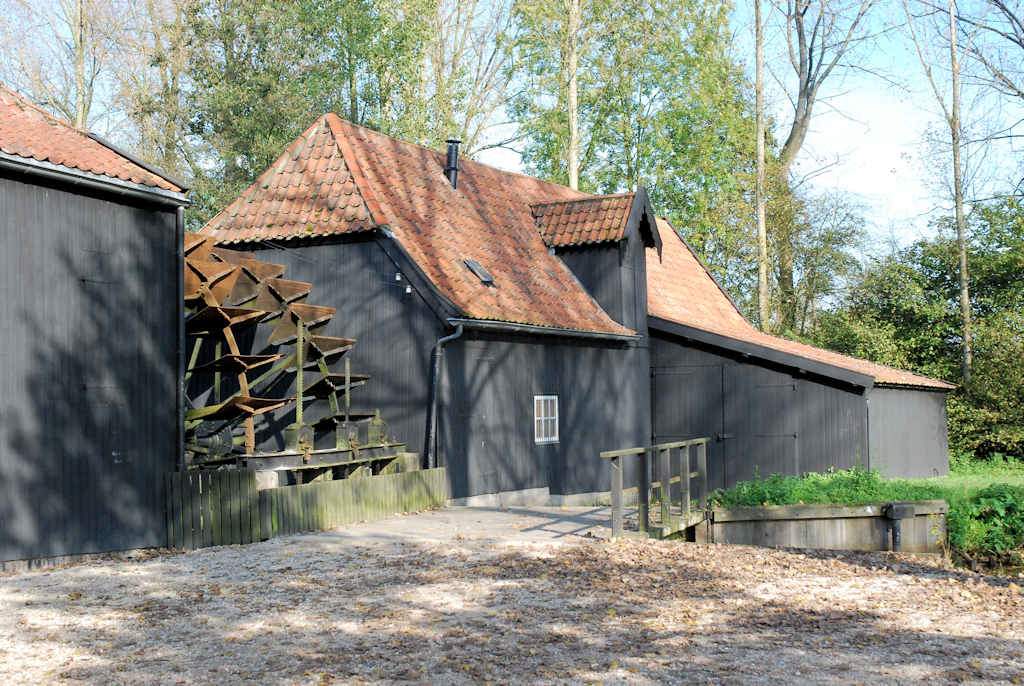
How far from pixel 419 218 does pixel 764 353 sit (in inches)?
283

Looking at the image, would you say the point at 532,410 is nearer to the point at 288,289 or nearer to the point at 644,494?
the point at 288,289

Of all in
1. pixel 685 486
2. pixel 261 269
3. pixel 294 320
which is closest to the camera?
pixel 685 486

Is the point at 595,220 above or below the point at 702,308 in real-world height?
above

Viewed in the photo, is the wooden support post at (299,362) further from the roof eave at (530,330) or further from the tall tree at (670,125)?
the tall tree at (670,125)

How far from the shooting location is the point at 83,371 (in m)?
12.5

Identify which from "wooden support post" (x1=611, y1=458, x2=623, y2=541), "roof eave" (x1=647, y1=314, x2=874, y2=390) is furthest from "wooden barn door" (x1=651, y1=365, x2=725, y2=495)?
"wooden support post" (x1=611, y1=458, x2=623, y2=541)

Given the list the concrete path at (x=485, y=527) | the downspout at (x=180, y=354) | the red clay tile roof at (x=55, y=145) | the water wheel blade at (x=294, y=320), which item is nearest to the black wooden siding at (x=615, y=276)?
the concrete path at (x=485, y=527)

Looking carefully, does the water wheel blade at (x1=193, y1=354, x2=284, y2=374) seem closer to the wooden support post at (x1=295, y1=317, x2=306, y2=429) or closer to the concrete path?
the wooden support post at (x1=295, y1=317, x2=306, y2=429)

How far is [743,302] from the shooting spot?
128 ft

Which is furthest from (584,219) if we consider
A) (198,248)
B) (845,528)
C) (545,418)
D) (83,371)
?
(83,371)

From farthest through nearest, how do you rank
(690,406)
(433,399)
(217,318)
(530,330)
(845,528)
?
(690,406), (530,330), (433,399), (217,318), (845,528)

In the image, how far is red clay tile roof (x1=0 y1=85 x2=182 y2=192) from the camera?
39.7ft

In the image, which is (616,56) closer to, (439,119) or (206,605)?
(439,119)

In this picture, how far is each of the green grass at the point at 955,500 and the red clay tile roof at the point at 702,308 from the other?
4.91 meters
